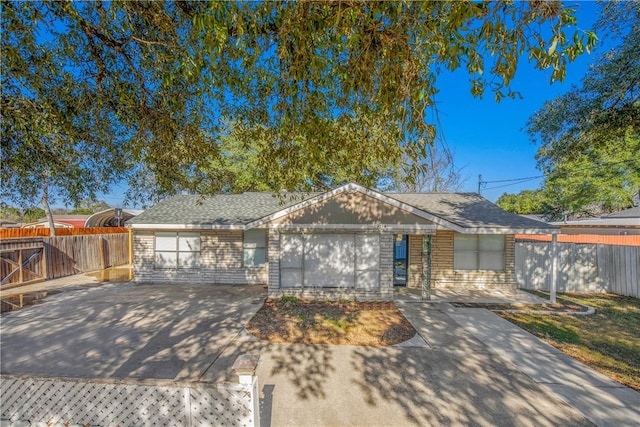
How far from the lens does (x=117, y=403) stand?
2787 millimetres

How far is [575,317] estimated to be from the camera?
7.66 metres

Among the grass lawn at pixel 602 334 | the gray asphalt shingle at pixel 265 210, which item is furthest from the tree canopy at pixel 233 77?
the grass lawn at pixel 602 334

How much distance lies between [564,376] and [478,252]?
6.48 meters

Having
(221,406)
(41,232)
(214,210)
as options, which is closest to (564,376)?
(221,406)

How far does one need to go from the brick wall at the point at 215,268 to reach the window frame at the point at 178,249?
0.13 metres

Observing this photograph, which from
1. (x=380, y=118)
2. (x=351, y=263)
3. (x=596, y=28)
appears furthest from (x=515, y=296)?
(x=380, y=118)

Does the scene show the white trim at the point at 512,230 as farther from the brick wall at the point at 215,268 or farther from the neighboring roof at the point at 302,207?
the brick wall at the point at 215,268

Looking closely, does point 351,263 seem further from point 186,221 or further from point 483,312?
point 186,221

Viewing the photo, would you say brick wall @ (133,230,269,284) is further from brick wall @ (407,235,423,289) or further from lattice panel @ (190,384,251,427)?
lattice panel @ (190,384,251,427)

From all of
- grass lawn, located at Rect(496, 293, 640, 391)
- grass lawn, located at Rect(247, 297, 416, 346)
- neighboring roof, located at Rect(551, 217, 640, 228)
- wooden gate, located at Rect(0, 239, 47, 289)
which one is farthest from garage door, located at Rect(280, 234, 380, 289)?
neighboring roof, located at Rect(551, 217, 640, 228)

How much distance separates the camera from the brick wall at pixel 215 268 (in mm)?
11445

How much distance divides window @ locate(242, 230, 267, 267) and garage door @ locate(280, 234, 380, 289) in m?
2.30

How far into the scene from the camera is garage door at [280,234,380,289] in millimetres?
9312

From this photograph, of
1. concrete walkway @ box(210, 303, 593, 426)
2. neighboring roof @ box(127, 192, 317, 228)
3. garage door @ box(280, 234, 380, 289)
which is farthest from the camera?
neighboring roof @ box(127, 192, 317, 228)
